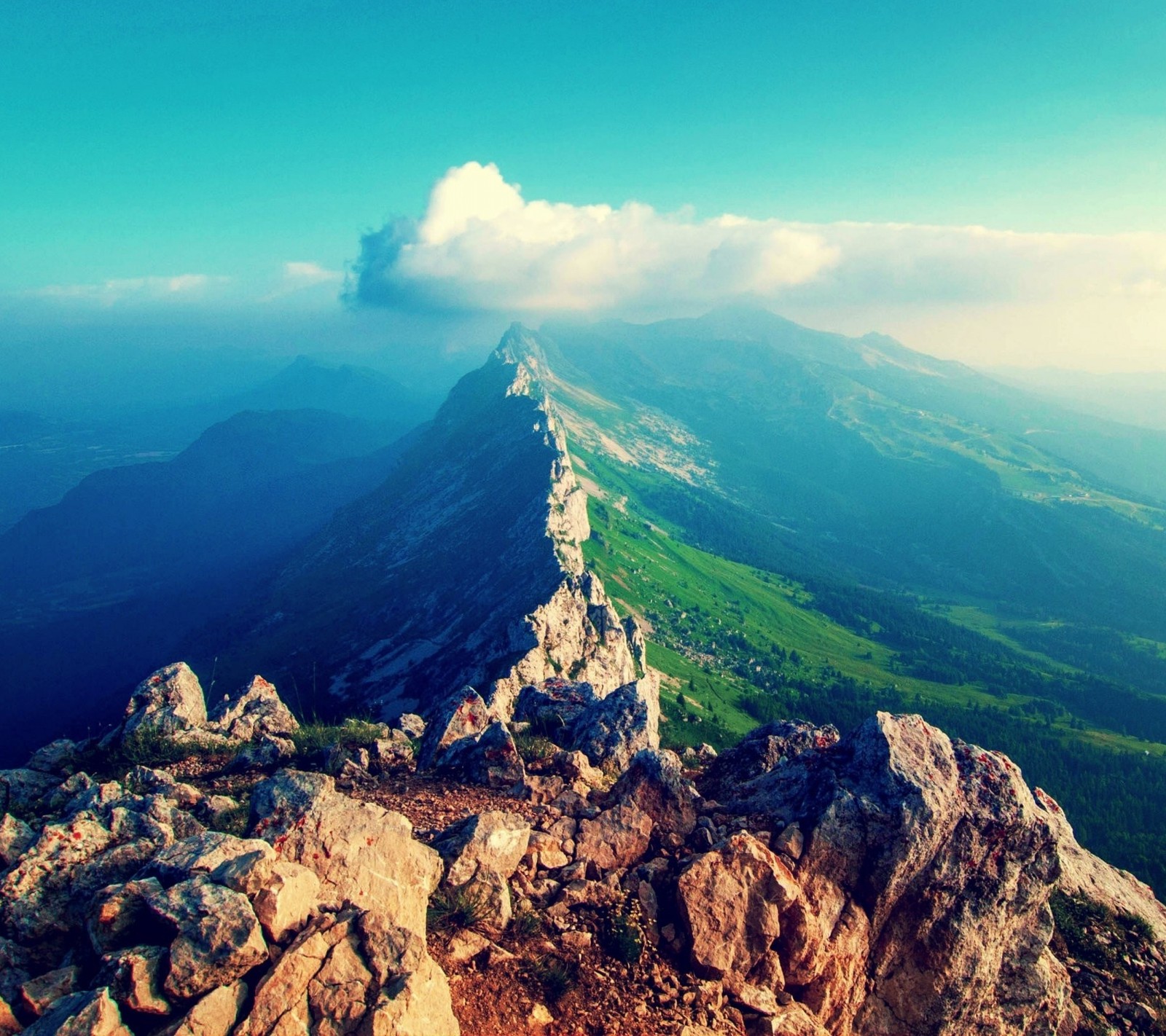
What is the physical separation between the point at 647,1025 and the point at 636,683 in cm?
2266

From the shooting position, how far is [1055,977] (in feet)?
67.9

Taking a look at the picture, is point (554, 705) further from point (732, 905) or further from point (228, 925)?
point (228, 925)

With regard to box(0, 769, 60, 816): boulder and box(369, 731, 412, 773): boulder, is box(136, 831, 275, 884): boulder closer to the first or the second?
box(0, 769, 60, 816): boulder

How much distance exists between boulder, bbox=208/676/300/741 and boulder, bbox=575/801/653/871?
2149cm

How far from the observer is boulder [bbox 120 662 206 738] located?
3366 centimetres

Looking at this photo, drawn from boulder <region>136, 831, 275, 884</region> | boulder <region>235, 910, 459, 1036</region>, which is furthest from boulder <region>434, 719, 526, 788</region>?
boulder <region>235, 910, 459, 1036</region>

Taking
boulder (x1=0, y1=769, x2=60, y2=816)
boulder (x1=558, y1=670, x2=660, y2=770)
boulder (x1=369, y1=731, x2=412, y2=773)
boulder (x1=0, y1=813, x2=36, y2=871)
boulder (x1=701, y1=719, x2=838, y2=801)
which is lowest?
boulder (x1=558, y1=670, x2=660, y2=770)

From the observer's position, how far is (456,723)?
120 feet

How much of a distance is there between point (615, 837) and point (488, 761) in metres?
8.14

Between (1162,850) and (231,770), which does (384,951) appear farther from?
(1162,850)

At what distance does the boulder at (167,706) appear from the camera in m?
33.7

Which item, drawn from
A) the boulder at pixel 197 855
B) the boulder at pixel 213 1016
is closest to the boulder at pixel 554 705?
the boulder at pixel 197 855

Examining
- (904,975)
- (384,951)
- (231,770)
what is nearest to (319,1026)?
(384,951)

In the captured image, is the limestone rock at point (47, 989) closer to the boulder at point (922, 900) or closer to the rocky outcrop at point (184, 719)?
the boulder at point (922, 900)
